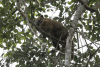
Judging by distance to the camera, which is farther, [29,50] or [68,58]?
[29,50]

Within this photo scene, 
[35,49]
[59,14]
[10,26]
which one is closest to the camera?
[59,14]

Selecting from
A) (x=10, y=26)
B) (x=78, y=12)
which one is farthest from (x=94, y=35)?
(x=10, y=26)

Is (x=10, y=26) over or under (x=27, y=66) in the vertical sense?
over

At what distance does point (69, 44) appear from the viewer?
11.7ft

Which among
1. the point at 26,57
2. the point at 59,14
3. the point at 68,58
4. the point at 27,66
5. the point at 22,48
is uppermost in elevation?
the point at 59,14

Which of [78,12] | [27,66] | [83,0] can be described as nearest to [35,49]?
[27,66]

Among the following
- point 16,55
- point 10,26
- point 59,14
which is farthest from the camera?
point 10,26

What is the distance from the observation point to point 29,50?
14.2 ft

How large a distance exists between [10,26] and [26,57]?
1387 mm

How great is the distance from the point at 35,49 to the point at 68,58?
1502 mm

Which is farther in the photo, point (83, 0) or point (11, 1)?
point (11, 1)

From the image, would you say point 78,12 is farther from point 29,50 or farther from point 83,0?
point 29,50

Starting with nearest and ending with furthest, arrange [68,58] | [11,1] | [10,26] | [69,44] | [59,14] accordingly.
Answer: [68,58] < [69,44] < [59,14] < [10,26] < [11,1]

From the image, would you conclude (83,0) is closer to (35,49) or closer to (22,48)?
(35,49)
